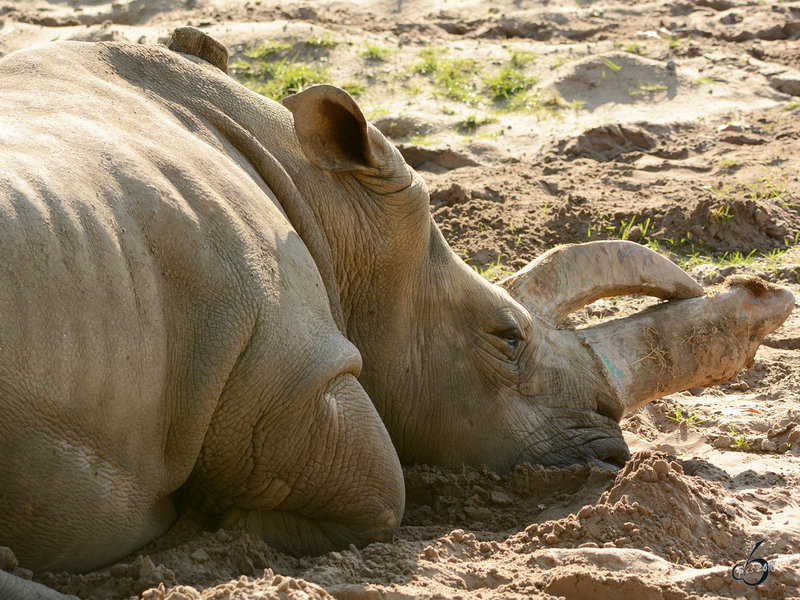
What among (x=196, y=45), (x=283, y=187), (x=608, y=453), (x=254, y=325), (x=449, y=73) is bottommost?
(x=608, y=453)

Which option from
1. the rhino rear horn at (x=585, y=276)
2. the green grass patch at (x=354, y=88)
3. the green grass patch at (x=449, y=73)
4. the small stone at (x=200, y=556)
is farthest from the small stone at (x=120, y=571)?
the green grass patch at (x=449, y=73)

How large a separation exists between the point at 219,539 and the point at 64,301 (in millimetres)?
861

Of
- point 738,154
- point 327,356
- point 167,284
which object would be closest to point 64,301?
point 167,284

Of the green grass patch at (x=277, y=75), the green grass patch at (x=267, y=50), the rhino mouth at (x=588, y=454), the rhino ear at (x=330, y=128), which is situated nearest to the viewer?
the rhino ear at (x=330, y=128)

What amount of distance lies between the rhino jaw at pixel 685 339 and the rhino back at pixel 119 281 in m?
1.49

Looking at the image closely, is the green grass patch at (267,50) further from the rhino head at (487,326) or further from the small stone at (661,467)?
the small stone at (661,467)

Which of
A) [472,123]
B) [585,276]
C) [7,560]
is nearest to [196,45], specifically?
[585,276]

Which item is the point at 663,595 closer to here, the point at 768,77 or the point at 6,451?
the point at 6,451

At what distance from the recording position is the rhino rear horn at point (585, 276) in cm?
495

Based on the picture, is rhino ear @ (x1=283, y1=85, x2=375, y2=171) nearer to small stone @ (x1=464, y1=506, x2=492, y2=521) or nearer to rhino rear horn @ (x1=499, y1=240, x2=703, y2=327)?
rhino rear horn @ (x1=499, y1=240, x2=703, y2=327)

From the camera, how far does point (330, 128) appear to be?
4.23 metres

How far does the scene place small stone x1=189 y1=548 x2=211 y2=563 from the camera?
3398mm

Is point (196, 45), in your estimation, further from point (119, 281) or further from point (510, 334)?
point (510, 334)

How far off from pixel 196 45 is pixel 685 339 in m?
2.19
